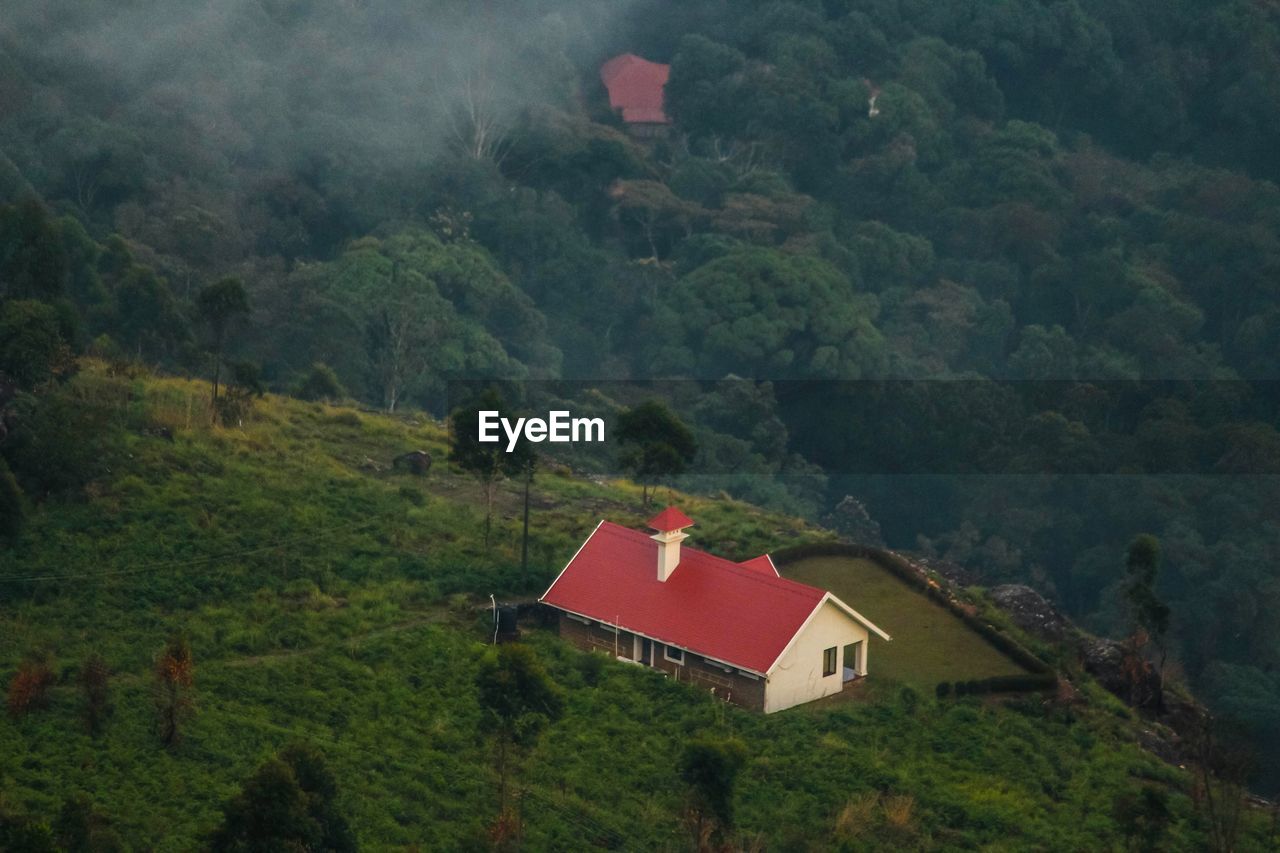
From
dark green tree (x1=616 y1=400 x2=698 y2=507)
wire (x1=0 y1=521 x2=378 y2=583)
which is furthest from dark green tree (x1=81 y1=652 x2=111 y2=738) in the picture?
dark green tree (x1=616 y1=400 x2=698 y2=507)

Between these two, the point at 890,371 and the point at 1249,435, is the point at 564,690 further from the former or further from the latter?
the point at 890,371

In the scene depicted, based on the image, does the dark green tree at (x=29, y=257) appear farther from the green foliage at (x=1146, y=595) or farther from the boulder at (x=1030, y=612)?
the green foliage at (x=1146, y=595)

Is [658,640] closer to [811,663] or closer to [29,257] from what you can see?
[811,663]

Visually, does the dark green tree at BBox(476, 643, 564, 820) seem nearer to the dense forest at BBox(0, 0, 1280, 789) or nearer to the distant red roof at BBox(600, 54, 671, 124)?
the dense forest at BBox(0, 0, 1280, 789)

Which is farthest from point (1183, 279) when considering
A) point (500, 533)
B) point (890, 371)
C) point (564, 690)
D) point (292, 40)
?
point (564, 690)

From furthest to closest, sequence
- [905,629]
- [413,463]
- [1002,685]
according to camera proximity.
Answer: [413,463] → [905,629] → [1002,685]

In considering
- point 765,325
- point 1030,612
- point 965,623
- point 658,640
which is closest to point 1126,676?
point 965,623

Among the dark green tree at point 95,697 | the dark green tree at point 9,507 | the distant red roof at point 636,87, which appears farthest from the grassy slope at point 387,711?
the distant red roof at point 636,87
